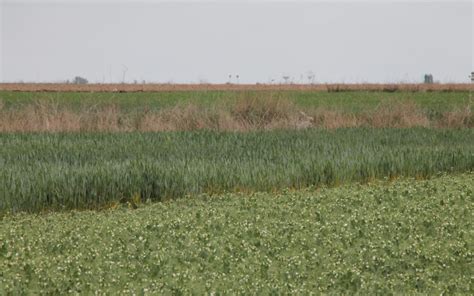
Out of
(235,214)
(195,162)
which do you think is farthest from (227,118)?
(235,214)

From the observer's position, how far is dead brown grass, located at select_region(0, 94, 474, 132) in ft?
73.2

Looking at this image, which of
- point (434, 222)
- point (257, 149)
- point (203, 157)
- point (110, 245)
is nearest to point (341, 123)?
point (257, 149)

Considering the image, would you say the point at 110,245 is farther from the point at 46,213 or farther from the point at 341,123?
the point at 341,123

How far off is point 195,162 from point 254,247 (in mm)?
5866

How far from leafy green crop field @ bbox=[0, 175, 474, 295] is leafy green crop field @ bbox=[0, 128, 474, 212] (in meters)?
0.96

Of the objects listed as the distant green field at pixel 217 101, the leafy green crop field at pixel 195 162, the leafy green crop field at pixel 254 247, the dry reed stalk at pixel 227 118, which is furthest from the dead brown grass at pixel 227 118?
the leafy green crop field at pixel 254 247

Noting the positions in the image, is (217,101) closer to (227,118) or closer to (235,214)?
(227,118)

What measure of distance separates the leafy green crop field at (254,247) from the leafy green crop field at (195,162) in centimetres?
96

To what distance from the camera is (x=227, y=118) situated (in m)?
23.1

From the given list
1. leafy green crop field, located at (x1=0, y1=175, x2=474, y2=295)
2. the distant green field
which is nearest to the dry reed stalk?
the distant green field

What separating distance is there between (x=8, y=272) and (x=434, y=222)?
5.66 meters

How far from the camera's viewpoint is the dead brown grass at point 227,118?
22.3 meters

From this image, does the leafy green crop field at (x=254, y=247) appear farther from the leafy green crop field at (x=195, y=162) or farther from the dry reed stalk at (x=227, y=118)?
the dry reed stalk at (x=227, y=118)

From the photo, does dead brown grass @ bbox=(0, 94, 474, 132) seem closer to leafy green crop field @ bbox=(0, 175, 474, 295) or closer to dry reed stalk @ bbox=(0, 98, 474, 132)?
dry reed stalk @ bbox=(0, 98, 474, 132)
